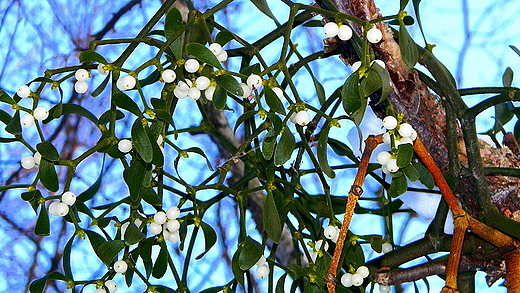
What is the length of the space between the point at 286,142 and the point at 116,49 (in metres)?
0.82

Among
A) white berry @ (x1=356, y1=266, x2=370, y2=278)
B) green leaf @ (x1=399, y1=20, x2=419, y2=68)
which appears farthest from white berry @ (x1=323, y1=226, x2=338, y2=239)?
green leaf @ (x1=399, y1=20, x2=419, y2=68)

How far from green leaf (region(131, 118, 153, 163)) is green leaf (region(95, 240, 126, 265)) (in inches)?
3.6

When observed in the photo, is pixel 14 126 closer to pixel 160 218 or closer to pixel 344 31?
pixel 160 218

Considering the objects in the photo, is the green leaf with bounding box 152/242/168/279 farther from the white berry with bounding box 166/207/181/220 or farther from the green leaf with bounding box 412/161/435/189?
the green leaf with bounding box 412/161/435/189

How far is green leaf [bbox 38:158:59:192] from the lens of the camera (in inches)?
18.6

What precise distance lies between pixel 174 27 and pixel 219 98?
0.19 feet

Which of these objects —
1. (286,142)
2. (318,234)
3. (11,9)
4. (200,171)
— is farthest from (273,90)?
(11,9)

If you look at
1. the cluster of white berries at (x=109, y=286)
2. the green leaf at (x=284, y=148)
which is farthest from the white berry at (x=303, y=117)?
the cluster of white berries at (x=109, y=286)

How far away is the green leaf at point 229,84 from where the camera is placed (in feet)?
1.37

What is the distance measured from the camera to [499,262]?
1.95ft

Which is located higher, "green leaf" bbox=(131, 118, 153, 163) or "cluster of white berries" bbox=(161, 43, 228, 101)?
"cluster of white berries" bbox=(161, 43, 228, 101)

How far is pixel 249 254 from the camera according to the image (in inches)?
18.4

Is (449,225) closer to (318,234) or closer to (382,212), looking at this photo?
(382,212)

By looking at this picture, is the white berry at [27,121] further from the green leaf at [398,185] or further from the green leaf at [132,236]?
the green leaf at [398,185]
